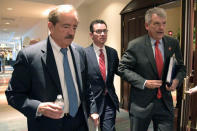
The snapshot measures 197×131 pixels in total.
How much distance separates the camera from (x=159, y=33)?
68.0 inches

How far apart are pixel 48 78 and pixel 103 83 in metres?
1.01

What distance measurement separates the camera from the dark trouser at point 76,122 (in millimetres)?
1345

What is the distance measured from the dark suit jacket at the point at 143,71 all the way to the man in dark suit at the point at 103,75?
0.39m

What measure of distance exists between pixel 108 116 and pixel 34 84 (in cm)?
114

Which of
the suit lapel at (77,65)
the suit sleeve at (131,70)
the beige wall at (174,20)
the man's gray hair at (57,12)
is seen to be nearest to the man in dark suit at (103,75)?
the suit sleeve at (131,70)

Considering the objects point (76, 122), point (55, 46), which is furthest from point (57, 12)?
point (76, 122)

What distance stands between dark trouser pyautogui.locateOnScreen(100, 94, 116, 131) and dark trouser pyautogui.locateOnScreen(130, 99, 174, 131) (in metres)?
0.39

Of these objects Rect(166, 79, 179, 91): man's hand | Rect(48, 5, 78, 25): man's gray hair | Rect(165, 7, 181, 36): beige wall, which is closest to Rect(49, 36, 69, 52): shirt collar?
Rect(48, 5, 78, 25): man's gray hair

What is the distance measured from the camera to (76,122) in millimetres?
1396

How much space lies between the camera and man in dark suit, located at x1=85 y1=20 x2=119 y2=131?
2.15 metres

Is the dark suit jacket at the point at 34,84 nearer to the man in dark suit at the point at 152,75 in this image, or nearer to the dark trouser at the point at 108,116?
the man in dark suit at the point at 152,75

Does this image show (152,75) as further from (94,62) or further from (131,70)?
(94,62)

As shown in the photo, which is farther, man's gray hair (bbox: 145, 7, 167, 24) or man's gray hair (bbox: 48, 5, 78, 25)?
man's gray hair (bbox: 145, 7, 167, 24)

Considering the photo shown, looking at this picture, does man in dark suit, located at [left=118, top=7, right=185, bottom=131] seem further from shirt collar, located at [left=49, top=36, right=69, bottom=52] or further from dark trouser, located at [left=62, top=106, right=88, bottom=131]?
shirt collar, located at [left=49, top=36, right=69, bottom=52]
